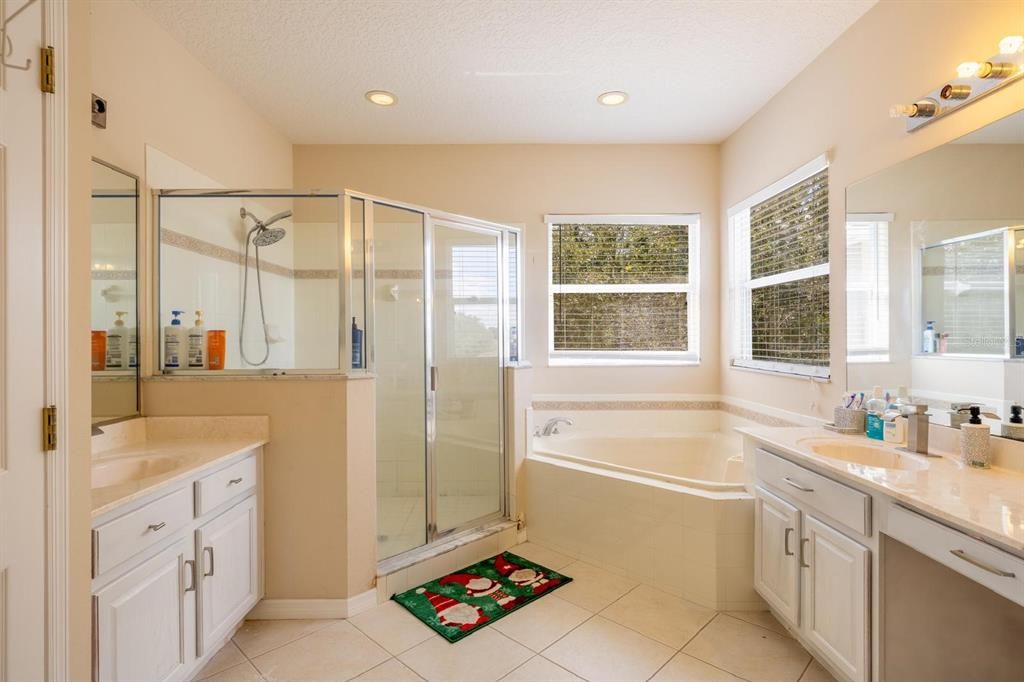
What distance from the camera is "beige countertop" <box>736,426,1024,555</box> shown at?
3.66 feet

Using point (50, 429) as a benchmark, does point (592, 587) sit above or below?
below

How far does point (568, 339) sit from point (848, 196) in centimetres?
190

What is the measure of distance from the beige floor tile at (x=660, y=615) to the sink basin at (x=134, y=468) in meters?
1.91

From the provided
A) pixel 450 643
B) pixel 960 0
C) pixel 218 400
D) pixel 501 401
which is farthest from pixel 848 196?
pixel 218 400

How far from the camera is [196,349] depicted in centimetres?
222

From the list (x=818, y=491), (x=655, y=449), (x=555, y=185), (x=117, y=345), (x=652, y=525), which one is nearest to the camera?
(x=818, y=491)

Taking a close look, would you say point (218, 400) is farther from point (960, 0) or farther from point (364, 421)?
point (960, 0)

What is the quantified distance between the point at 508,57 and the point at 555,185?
3.85 feet

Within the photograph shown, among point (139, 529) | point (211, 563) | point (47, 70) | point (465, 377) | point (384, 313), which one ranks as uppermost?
point (47, 70)

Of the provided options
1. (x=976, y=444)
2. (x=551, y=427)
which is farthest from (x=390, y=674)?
(x=976, y=444)

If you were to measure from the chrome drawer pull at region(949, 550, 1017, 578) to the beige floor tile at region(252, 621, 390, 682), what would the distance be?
6.20 ft

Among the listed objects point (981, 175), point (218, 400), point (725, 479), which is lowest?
point (725, 479)

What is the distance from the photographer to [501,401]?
9.69 feet

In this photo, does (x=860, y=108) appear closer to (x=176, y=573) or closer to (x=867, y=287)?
(x=867, y=287)
